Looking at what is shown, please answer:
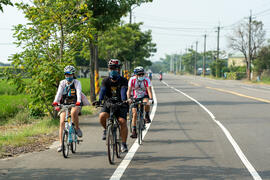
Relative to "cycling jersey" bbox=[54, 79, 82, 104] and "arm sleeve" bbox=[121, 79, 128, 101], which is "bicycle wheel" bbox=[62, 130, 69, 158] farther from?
"arm sleeve" bbox=[121, 79, 128, 101]

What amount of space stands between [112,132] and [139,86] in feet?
9.24

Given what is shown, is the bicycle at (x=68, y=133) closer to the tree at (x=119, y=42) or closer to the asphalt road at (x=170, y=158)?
the asphalt road at (x=170, y=158)

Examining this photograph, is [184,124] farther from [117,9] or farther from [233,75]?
[233,75]

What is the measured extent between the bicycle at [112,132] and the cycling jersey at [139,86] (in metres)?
2.28

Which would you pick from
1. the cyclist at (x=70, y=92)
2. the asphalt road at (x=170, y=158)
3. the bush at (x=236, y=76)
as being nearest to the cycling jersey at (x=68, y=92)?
the cyclist at (x=70, y=92)

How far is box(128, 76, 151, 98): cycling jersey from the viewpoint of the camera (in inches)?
373

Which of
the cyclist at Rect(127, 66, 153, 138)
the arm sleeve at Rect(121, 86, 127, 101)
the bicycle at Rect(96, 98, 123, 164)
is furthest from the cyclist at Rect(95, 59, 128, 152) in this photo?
the cyclist at Rect(127, 66, 153, 138)

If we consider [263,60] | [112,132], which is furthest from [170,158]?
[263,60]

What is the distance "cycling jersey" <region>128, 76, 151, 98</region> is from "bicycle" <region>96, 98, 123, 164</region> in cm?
228

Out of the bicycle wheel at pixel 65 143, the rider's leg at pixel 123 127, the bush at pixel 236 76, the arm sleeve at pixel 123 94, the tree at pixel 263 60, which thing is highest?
the tree at pixel 263 60

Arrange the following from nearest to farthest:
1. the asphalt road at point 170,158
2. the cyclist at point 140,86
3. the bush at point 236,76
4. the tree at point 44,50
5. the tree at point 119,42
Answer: the asphalt road at point 170,158, the cyclist at point 140,86, the tree at point 44,50, the tree at point 119,42, the bush at point 236,76

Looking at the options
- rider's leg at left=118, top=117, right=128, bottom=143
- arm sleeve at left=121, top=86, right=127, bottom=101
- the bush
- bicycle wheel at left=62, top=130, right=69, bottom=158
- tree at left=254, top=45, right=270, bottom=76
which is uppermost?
tree at left=254, top=45, right=270, bottom=76

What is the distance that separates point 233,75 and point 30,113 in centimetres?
6445

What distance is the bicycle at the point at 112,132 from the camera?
21.9ft
